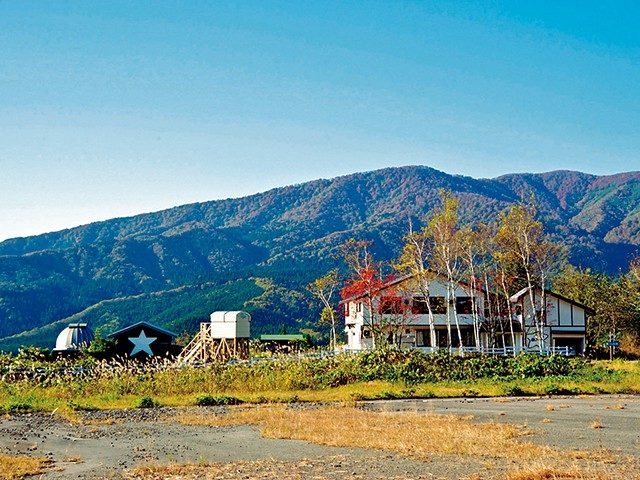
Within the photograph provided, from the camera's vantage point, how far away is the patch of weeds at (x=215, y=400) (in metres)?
33.1

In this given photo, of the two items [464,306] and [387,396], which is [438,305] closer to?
[464,306]

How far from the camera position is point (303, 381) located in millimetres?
38312

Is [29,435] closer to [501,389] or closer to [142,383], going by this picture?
[142,383]

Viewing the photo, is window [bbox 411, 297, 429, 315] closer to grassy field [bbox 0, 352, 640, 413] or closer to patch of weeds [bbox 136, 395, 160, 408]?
grassy field [bbox 0, 352, 640, 413]

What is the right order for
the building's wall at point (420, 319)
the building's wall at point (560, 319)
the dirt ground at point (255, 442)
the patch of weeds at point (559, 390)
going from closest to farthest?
the dirt ground at point (255, 442), the patch of weeds at point (559, 390), the building's wall at point (420, 319), the building's wall at point (560, 319)

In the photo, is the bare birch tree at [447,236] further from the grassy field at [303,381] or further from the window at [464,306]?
the window at [464,306]

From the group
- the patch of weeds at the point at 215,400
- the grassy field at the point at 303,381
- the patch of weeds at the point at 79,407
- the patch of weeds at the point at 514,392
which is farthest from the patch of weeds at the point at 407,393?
the patch of weeds at the point at 79,407

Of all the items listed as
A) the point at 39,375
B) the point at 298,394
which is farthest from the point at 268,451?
the point at 39,375

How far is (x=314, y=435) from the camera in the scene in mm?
21516

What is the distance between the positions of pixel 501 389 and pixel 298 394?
9.48 meters

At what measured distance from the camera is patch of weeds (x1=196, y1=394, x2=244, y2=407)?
33125 mm

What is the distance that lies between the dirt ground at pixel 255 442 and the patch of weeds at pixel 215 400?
5.68ft

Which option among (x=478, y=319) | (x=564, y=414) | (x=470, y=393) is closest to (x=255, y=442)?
(x=564, y=414)

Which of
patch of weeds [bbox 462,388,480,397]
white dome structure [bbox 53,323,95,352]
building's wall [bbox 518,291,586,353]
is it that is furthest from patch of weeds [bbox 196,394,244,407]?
building's wall [bbox 518,291,586,353]
